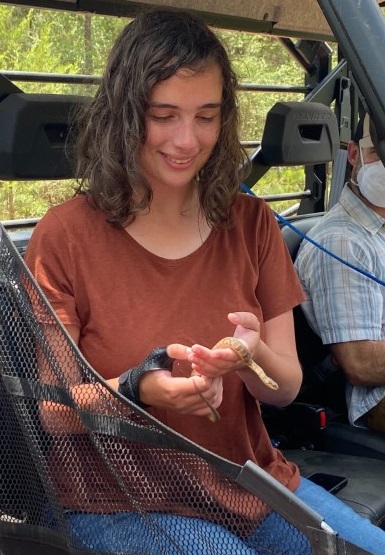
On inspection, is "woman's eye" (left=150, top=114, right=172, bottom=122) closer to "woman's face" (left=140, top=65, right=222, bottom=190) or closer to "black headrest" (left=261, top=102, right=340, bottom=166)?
"woman's face" (left=140, top=65, right=222, bottom=190)

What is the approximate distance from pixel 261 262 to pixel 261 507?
0.73 meters

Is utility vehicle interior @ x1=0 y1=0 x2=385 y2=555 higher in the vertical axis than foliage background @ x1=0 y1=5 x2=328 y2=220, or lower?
higher

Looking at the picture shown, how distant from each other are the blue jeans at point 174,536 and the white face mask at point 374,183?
1434 millimetres

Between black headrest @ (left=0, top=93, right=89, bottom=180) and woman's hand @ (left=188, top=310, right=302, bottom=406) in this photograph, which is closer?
woman's hand @ (left=188, top=310, right=302, bottom=406)

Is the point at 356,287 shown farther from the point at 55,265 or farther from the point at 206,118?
the point at 55,265

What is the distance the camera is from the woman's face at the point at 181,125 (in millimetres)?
1825

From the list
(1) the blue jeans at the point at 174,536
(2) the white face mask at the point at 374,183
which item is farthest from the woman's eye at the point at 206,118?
(2) the white face mask at the point at 374,183

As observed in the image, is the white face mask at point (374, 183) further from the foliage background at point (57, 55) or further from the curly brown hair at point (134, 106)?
the foliage background at point (57, 55)

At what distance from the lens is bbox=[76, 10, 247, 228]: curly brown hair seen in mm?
1834

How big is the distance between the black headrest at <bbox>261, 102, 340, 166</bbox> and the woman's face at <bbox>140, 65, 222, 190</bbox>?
38.4 inches

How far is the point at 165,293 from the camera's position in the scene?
1.86 m

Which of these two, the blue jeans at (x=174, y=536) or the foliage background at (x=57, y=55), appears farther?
the foliage background at (x=57, y=55)

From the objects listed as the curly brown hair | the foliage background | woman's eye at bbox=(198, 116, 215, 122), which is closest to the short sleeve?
the curly brown hair

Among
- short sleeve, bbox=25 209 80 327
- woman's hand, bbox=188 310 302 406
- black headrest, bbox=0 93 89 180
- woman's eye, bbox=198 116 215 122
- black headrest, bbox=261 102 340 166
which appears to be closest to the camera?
woman's hand, bbox=188 310 302 406
